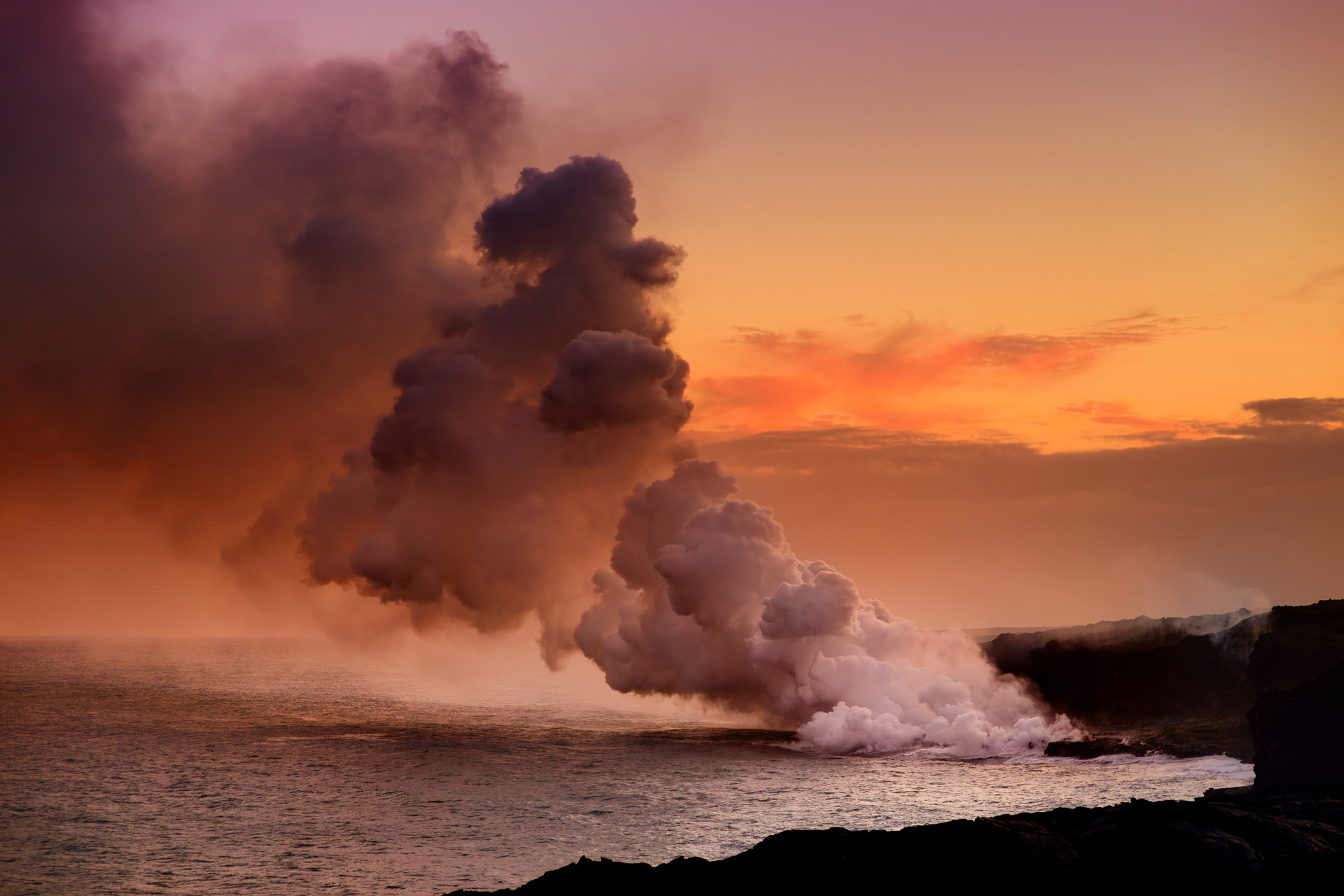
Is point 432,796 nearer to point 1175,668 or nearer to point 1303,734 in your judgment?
point 1303,734

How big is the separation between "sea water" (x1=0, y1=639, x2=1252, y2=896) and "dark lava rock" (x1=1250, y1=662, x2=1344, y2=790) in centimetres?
804

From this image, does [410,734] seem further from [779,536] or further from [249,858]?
[249,858]

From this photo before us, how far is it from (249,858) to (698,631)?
67.7 meters

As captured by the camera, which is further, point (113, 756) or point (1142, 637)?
point (1142, 637)

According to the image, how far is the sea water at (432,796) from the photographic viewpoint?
58.0 meters

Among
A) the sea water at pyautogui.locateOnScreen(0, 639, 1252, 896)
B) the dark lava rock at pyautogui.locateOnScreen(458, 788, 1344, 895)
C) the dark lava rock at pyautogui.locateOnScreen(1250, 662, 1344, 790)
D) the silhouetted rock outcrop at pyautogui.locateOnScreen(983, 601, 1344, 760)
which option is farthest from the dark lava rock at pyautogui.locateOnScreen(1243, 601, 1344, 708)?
the dark lava rock at pyautogui.locateOnScreen(458, 788, 1344, 895)

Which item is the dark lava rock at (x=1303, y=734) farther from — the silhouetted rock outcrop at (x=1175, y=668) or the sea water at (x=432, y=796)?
the silhouetted rock outcrop at (x=1175, y=668)

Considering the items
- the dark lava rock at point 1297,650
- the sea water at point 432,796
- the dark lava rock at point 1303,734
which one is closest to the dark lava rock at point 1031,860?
the sea water at point 432,796

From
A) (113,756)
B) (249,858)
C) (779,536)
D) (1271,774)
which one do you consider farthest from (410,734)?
(1271,774)

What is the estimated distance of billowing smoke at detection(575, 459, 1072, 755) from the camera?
366 feet

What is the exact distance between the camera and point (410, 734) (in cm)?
12506

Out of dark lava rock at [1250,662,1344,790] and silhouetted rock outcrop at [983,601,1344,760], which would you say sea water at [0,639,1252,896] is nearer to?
dark lava rock at [1250,662,1344,790]

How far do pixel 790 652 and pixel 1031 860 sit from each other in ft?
256

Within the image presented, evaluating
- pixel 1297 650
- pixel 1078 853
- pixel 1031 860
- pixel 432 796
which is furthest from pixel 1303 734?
pixel 432 796
